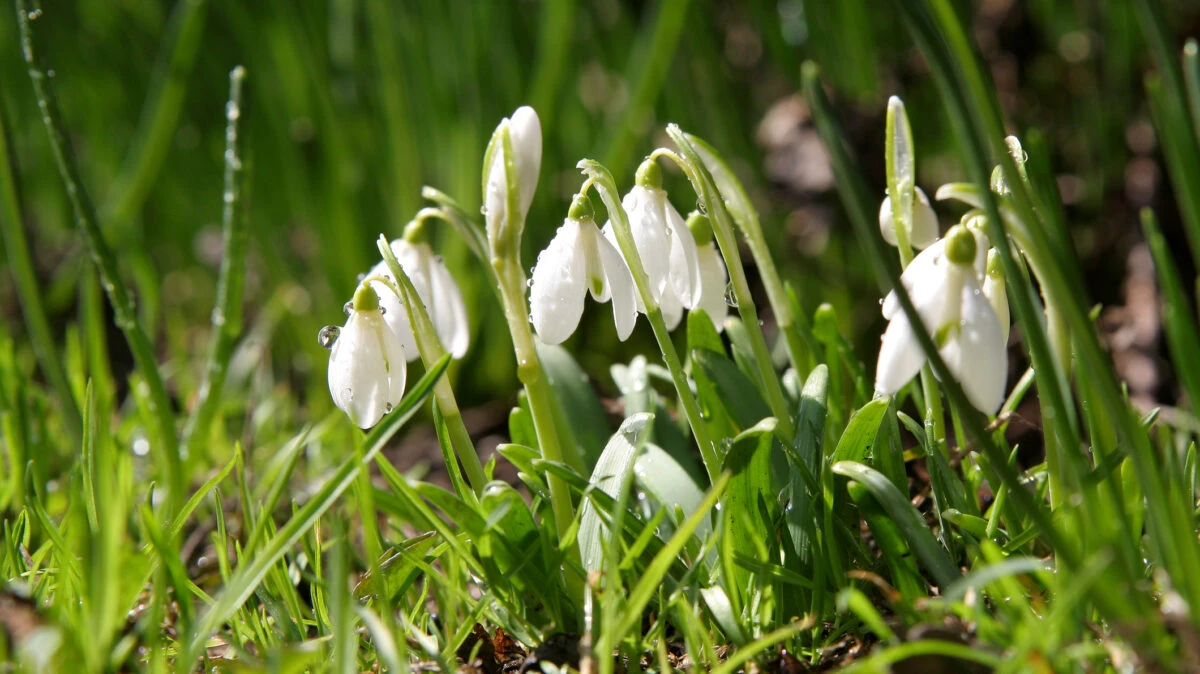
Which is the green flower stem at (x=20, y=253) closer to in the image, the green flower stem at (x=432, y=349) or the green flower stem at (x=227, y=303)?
the green flower stem at (x=227, y=303)

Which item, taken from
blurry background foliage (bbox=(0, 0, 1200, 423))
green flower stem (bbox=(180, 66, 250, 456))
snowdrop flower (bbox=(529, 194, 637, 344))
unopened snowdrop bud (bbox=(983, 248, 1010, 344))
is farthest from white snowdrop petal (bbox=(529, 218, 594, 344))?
blurry background foliage (bbox=(0, 0, 1200, 423))

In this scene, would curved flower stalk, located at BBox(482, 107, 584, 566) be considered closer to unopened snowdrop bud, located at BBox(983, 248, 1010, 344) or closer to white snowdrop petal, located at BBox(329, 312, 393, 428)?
white snowdrop petal, located at BBox(329, 312, 393, 428)

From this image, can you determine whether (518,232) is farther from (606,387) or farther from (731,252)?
(606,387)

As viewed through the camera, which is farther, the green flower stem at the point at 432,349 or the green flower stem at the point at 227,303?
the green flower stem at the point at 227,303

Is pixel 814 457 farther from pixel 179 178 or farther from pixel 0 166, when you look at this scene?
pixel 179 178

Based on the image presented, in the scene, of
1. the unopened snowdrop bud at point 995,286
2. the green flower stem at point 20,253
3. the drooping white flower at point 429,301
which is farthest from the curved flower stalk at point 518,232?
the green flower stem at point 20,253

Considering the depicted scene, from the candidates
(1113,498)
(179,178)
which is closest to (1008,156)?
(1113,498)
